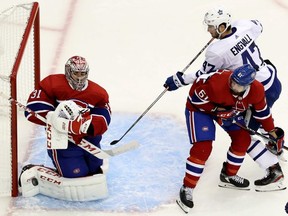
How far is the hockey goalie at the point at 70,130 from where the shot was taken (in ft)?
11.5

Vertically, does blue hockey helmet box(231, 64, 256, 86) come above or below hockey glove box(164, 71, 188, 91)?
above

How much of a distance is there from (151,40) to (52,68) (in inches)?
33.5

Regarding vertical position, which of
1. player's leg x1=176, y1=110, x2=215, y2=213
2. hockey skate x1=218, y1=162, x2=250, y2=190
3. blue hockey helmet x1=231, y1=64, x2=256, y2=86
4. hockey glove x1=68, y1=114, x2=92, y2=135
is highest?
blue hockey helmet x1=231, y1=64, x2=256, y2=86

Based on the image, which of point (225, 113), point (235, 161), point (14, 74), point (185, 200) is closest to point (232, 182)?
point (235, 161)

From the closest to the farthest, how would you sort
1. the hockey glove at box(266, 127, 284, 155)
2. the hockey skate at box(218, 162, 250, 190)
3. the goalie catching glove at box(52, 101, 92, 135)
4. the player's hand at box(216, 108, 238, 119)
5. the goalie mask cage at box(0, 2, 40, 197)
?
the goalie catching glove at box(52, 101, 92, 135), the goalie mask cage at box(0, 2, 40, 197), the player's hand at box(216, 108, 238, 119), the hockey glove at box(266, 127, 284, 155), the hockey skate at box(218, 162, 250, 190)

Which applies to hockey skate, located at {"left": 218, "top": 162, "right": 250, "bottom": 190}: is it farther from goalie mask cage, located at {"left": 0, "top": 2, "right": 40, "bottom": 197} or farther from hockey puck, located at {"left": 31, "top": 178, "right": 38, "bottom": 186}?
goalie mask cage, located at {"left": 0, "top": 2, "right": 40, "bottom": 197}

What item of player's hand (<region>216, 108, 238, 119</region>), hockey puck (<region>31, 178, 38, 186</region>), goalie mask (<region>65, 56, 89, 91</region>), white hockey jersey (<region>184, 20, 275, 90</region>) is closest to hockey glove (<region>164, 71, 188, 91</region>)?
white hockey jersey (<region>184, 20, 275, 90</region>)

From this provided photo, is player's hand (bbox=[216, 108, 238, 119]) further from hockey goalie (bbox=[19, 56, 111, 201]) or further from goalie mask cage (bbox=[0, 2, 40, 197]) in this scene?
goalie mask cage (bbox=[0, 2, 40, 197])

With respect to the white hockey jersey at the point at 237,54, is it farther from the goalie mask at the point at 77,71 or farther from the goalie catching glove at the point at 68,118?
the goalie catching glove at the point at 68,118

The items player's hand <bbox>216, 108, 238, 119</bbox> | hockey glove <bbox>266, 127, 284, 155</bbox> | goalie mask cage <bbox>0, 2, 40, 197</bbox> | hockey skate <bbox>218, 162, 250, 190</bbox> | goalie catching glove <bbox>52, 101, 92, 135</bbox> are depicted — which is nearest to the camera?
goalie catching glove <bbox>52, 101, 92, 135</bbox>

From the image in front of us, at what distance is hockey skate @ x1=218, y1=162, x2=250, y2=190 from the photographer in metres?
4.01

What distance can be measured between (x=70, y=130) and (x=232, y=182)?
0.99 metres

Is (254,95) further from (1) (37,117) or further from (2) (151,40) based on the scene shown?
(2) (151,40)

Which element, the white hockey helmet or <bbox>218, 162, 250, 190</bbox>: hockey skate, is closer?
the white hockey helmet
